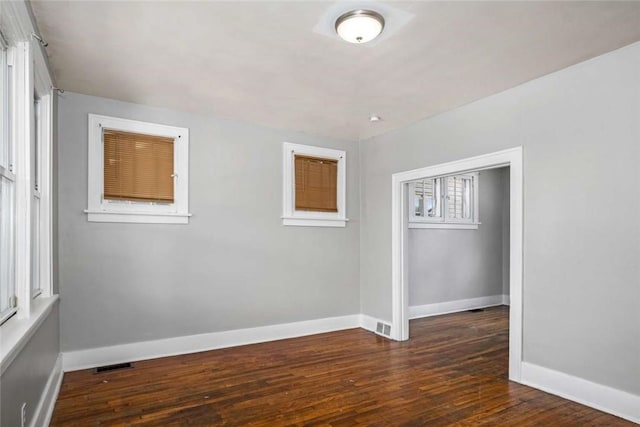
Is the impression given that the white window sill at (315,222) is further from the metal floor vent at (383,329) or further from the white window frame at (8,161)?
the white window frame at (8,161)

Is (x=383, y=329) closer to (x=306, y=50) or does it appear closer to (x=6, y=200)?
(x=306, y=50)

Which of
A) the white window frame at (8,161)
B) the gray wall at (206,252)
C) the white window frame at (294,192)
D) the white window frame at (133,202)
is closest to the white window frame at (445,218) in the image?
the gray wall at (206,252)

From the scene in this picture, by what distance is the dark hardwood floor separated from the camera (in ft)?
8.66

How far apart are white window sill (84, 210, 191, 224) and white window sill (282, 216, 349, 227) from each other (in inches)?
47.8

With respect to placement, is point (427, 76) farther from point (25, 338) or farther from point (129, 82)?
point (25, 338)

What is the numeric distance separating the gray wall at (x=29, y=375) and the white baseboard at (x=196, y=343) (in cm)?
52

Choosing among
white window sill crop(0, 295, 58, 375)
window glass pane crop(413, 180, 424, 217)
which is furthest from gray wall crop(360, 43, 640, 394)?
white window sill crop(0, 295, 58, 375)

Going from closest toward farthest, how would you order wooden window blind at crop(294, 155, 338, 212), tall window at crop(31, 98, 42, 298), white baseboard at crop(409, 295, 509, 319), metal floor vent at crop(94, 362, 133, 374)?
tall window at crop(31, 98, 42, 298) → metal floor vent at crop(94, 362, 133, 374) → wooden window blind at crop(294, 155, 338, 212) → white baseboard at crop(409, 295, 509, 319)

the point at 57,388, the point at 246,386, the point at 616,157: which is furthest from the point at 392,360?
the point at 57,388

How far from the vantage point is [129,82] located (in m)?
3.32

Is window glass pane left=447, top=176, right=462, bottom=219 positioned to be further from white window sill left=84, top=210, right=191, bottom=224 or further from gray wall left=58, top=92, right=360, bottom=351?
white window sill left=84, top=210, right=191, bottom=224

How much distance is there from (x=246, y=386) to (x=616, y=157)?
3.30 m

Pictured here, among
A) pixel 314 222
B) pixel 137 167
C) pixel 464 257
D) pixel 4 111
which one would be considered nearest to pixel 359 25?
pixel 4 111

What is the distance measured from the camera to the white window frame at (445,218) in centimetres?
591
